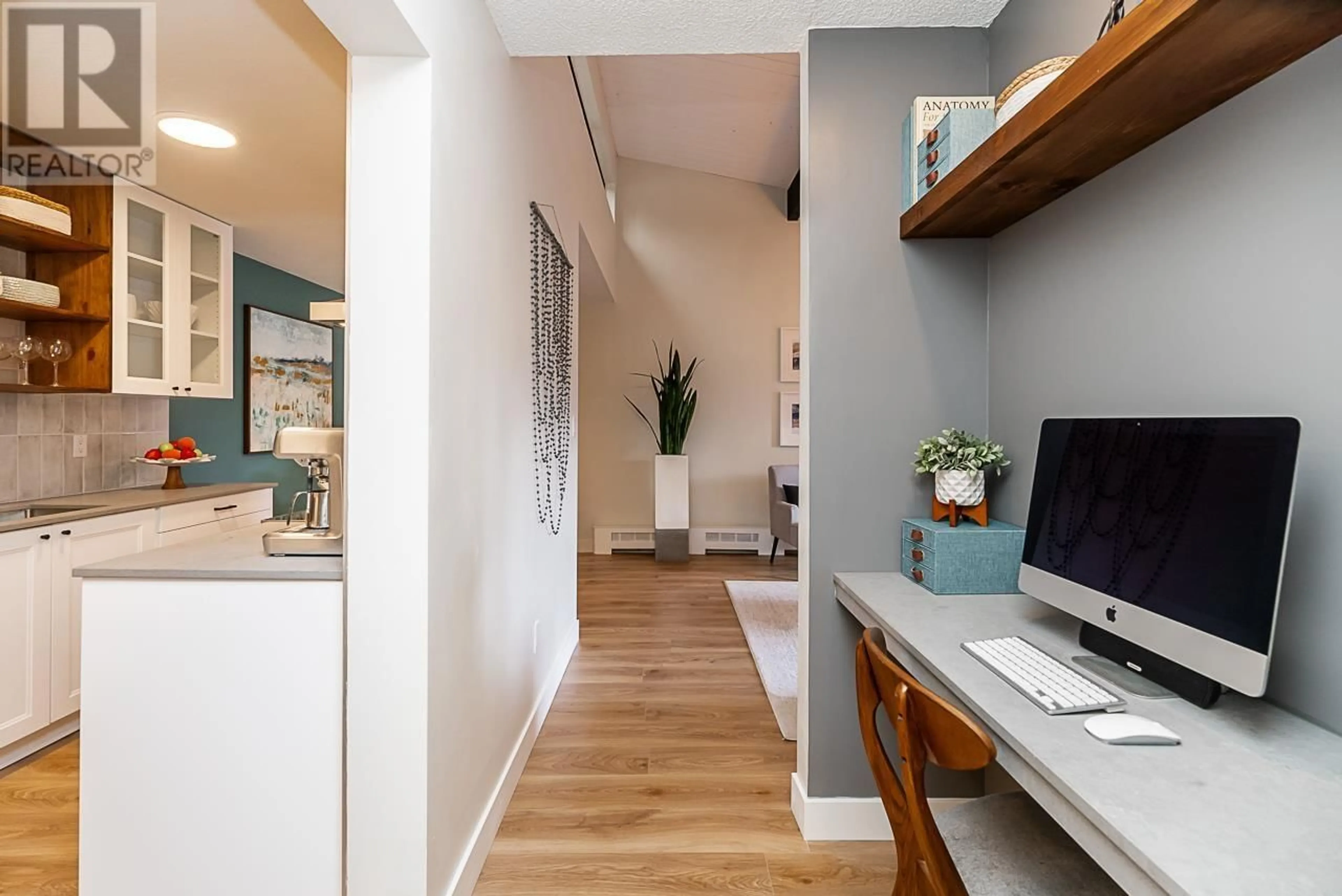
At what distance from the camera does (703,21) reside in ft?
6.22

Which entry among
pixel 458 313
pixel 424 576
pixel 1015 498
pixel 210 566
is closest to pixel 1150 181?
pixel 1015 498

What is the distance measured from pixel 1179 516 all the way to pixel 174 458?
4091 mm

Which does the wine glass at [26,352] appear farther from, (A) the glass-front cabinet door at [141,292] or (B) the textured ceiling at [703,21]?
(B) the textured ceiling at [703,21]

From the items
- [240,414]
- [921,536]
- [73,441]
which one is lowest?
[921,536]

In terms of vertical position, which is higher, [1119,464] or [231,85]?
[231,85]

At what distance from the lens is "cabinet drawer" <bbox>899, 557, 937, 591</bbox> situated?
5.74ft

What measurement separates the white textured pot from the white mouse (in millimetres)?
866

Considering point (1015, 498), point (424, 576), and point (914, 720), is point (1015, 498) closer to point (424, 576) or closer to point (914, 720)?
point (914, 720)

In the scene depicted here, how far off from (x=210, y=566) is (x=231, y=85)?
1.69 m

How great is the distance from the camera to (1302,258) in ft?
3.35

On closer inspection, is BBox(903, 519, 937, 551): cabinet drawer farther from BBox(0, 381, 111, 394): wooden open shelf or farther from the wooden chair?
BBox(0, 381, 111, 394): wooden open shelf

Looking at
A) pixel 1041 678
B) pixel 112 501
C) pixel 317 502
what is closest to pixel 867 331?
pixel 1041 678

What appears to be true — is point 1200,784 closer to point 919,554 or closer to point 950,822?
point 950,822

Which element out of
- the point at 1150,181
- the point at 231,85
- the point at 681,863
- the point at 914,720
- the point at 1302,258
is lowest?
the point at 681,863
